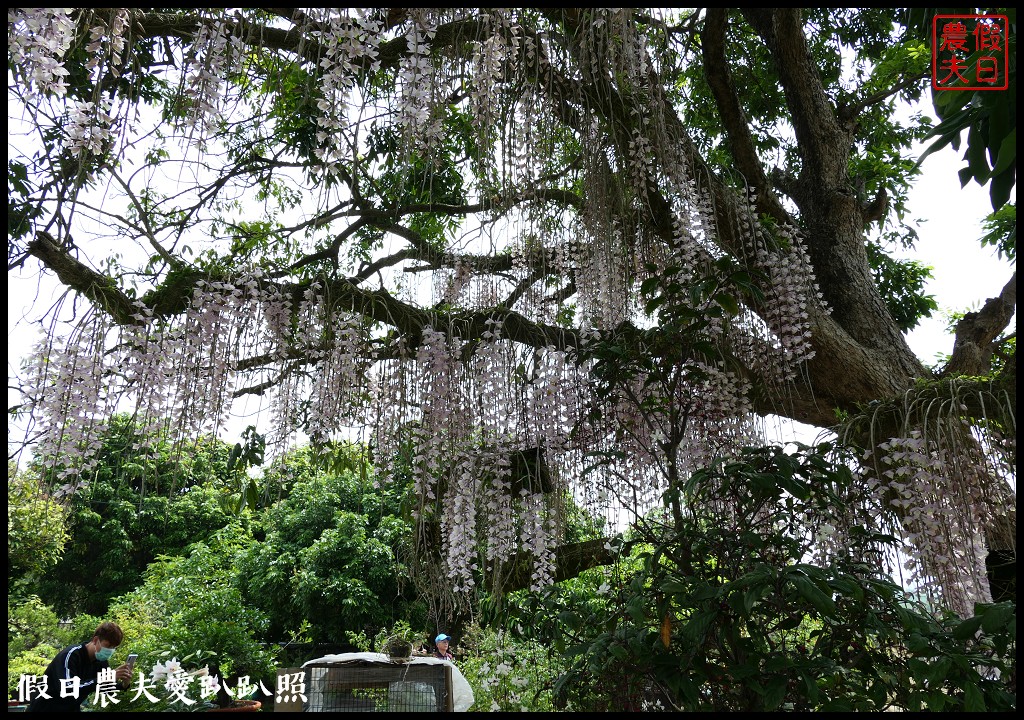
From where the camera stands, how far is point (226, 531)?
7.59 m

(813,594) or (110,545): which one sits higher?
(110,545)

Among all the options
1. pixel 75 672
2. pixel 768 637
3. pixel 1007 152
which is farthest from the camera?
pixel 75 672

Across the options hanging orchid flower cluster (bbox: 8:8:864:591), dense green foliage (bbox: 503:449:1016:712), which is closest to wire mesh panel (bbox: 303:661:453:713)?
hanging orchid flower cluster (bbox: 8:8:864:591)

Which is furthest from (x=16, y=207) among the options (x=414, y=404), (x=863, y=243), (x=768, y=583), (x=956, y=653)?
(x=863, y=243)

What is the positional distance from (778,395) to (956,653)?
80.1 inches

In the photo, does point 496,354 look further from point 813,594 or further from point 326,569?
point 326,569

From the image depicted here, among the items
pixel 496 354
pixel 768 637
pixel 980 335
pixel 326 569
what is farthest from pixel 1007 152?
pixel 326 569

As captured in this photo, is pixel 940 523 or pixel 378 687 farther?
pixel 378 687

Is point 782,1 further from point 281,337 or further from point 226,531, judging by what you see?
point 226,531

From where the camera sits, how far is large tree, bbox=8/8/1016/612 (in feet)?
6.59

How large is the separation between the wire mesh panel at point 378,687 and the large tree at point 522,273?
57 centimetres

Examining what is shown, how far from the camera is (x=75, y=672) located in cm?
271

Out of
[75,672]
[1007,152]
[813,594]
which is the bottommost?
A: [75,672]

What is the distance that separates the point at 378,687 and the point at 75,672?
4.38 ft
